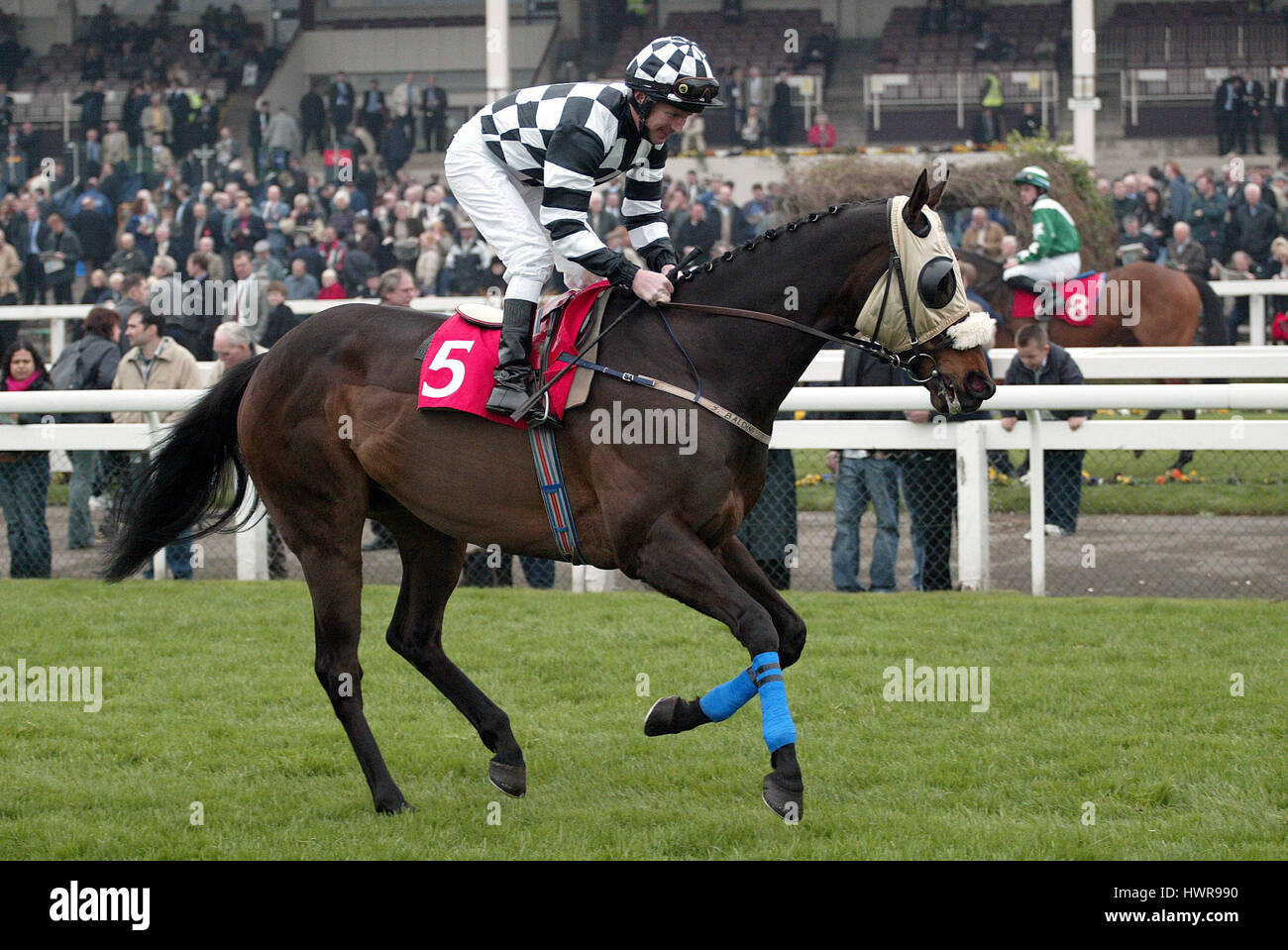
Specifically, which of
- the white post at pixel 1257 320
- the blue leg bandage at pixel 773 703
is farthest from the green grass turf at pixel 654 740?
the white post at pixel 1257 320

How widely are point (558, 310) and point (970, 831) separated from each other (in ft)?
6.34

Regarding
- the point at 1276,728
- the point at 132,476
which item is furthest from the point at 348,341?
the point at 1276,728

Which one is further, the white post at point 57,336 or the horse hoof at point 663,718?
the white post at point 57,336

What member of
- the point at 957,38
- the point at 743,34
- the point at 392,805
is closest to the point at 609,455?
the point at 392,805

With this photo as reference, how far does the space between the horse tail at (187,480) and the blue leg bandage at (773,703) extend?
7.32 ft

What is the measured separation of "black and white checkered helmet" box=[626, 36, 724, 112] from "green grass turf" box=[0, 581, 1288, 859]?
2.07 m

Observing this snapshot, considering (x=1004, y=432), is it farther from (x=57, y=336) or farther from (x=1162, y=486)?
(x=57, y=336)

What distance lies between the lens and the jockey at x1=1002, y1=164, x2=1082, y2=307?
37.9ft

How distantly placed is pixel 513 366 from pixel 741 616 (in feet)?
3.38

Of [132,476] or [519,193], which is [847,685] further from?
[132,476]

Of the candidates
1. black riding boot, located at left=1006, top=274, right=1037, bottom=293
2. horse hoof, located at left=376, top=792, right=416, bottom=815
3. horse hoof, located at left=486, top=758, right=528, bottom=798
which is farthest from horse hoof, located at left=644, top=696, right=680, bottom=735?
black riding boot, located at left=1006, top=274, right=1037, bottom=293

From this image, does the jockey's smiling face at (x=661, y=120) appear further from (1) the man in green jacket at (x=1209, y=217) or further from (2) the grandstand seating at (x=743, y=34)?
(2) the grandstand seating at (x=743, y=34)

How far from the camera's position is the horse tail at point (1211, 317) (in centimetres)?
1238

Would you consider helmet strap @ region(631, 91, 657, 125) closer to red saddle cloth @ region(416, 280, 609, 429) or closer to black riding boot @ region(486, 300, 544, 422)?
red saddle cloth @ region(416, 280, 609, 429)
